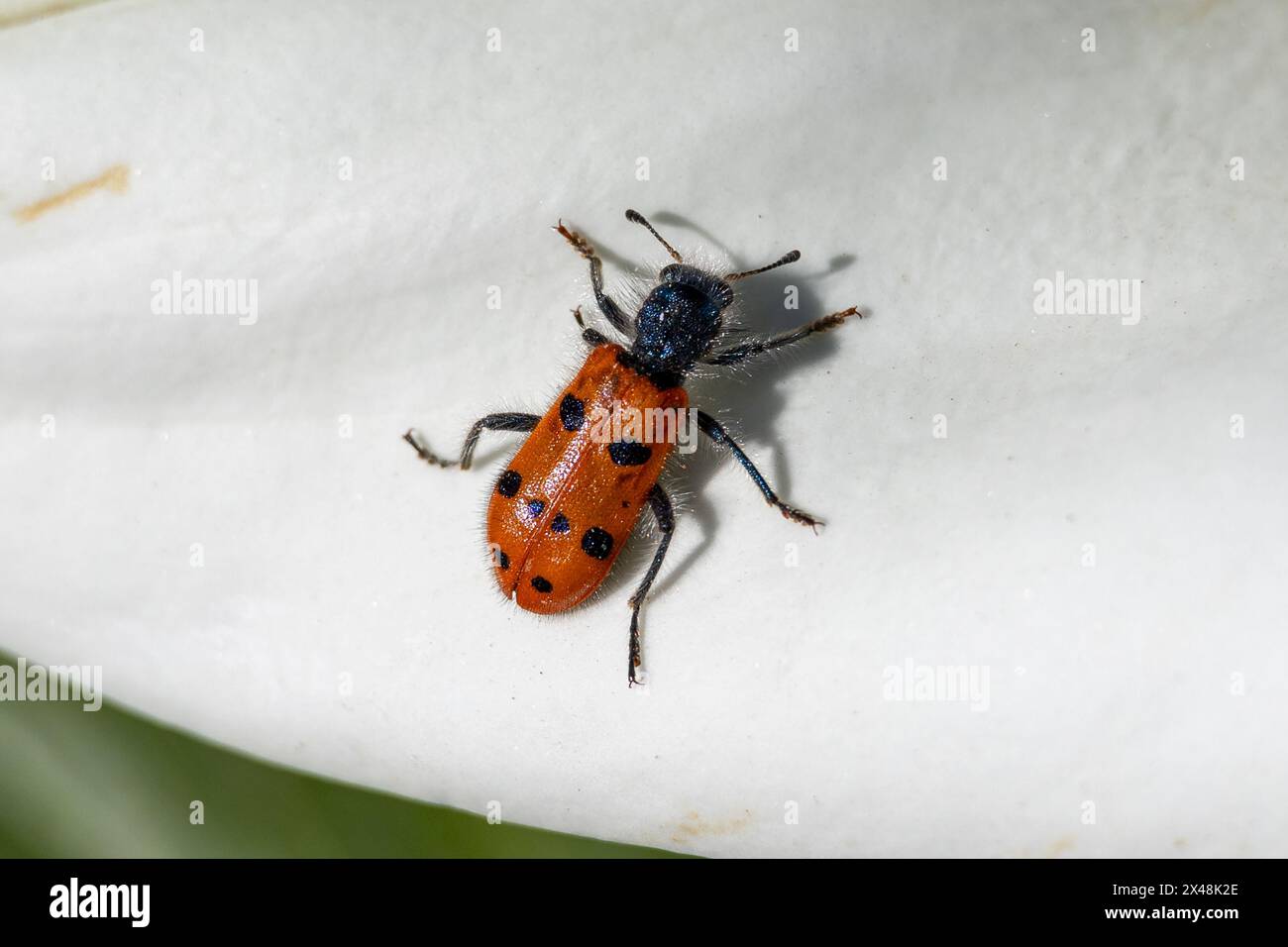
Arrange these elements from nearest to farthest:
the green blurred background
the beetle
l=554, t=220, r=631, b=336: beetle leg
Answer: l=554, t=220, r=631, b=336: beetle leg < the beetle < the green blurred background

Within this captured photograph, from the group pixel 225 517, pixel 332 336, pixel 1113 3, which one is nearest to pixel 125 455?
pixel 225 517

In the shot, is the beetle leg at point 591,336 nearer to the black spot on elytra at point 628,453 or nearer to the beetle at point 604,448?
the beetle at point 604,448

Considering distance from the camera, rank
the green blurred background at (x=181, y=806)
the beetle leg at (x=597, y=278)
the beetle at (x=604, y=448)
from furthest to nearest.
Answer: the green blurred background at (x=181, y=806) < the beetle at (x=604, y=448) < the beetle leg at (x=597, y=278)

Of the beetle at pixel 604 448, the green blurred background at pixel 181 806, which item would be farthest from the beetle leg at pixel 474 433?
the green blurred background at pixel 181 806

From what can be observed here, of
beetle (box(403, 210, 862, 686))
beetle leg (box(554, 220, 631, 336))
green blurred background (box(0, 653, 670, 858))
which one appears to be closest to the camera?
beetle leg (box(554, 220, 631, 336))

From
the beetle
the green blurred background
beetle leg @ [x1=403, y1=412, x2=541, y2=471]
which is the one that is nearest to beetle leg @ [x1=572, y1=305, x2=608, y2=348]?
the beetle

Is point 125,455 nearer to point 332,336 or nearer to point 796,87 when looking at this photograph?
point 332,336

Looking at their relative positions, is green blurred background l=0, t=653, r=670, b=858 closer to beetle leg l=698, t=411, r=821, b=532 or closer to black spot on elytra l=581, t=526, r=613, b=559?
black spot on elytra l=581, t=526, r=613, b=559

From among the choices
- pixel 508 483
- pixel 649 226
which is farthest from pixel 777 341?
pixel 508 483

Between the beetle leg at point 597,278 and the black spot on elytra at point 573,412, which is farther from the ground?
the beetle leg at point 597,278
